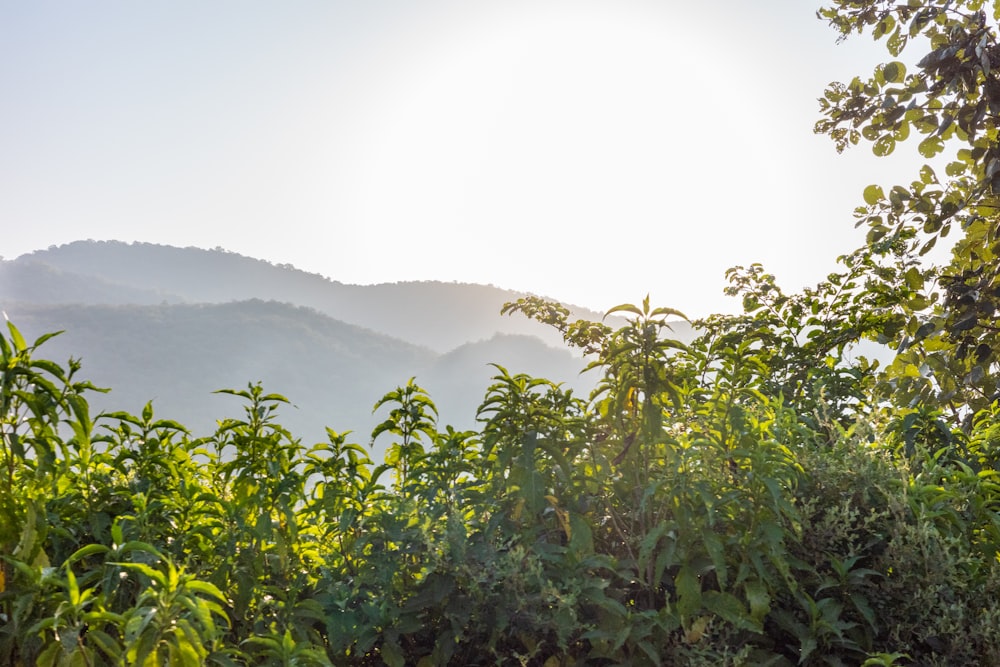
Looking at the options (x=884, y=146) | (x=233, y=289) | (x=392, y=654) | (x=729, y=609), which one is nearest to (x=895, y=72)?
(x=884, y=146)

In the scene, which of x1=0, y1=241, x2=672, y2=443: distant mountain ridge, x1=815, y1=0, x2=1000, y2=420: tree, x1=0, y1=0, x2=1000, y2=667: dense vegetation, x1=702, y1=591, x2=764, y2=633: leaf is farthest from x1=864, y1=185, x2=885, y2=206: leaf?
x1=0, y1=241, x2=672, y2=443: distant mountain ridge

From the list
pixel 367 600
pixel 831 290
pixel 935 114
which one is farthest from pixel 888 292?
pixel 367 600

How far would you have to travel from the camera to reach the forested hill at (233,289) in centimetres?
12119

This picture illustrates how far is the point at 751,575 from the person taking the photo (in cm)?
235

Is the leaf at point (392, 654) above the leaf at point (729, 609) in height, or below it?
below

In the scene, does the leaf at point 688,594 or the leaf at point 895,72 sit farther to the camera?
the leaf at point 895,72

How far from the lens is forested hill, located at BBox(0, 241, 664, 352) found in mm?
121188

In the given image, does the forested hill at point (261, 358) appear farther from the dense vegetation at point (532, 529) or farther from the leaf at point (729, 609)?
the leaf at point (729, 609)

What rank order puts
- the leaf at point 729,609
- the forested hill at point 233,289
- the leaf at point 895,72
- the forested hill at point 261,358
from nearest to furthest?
the leaf at point 729,609 → the leaf at point 895,72 → the forested hill at point 261,358 → the forested hill at point 233,289

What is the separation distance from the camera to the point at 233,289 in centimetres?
14788

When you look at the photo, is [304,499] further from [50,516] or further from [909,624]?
[909,624]

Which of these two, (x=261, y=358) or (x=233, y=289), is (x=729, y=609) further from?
(x=233, y=289)

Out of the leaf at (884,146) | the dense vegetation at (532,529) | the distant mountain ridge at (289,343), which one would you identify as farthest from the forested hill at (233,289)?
the dense vegetation at (532,529)

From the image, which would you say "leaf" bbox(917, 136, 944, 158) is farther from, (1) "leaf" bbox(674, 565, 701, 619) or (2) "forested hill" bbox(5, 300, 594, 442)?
(2) "forested hill" bbox(5, 300, 594, 442)
